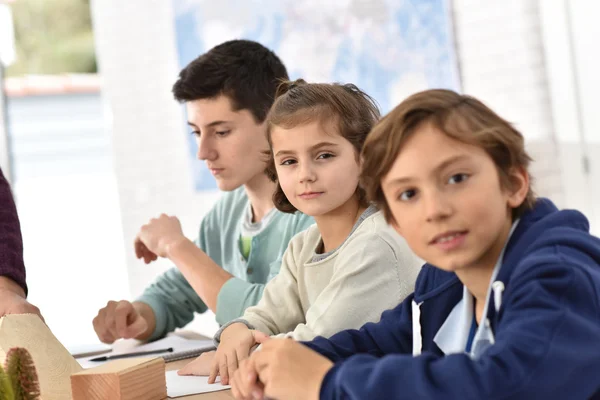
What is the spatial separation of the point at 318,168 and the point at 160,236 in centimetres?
62

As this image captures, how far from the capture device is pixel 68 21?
878 centimetres

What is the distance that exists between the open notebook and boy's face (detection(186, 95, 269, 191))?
347mm

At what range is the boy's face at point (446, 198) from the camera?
851 millimetres

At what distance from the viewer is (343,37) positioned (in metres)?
4.28

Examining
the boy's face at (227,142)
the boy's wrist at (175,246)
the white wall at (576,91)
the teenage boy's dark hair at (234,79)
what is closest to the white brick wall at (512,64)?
the white wall at (576,91)

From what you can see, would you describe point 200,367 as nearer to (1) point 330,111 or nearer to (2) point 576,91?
(1) point 330,111

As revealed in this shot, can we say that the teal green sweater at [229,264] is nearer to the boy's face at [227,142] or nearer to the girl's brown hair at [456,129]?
the boy's face at [227,142]

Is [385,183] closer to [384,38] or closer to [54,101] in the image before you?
[384,38]

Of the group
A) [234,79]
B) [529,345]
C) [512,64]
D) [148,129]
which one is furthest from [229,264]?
[512,64]

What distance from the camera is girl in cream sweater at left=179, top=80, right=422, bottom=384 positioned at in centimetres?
127

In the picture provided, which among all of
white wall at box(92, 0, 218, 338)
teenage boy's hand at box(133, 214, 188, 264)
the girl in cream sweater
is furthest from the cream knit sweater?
white wall at box(92, 0, 218, 338)

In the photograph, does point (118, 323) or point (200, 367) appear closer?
point (200, 367)

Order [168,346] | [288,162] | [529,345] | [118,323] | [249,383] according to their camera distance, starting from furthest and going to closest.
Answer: [118,323] → [168,346] → [288,162] → [249,383] → [529,345]

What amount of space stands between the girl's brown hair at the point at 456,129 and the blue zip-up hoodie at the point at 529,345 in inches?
2.9
